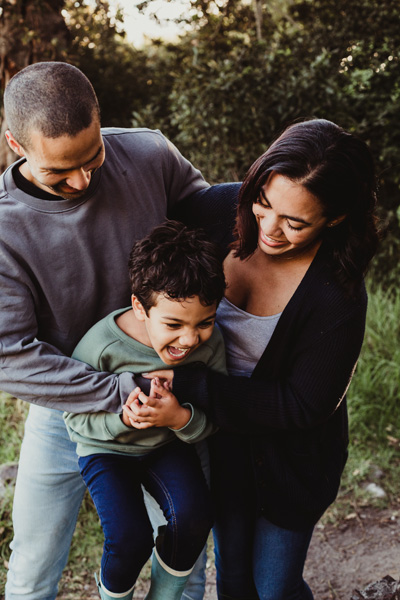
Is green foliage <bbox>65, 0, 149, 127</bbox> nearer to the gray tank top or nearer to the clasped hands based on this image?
the gray tank top

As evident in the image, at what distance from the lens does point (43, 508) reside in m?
2.34

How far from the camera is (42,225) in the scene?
212 cm

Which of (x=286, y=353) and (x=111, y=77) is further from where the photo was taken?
(x=111, y=77)

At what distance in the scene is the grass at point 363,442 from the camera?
3562 millimetres

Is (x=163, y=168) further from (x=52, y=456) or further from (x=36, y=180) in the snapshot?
(x=52, y=456)

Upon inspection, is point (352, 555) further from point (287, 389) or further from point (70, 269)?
point (70, 269)

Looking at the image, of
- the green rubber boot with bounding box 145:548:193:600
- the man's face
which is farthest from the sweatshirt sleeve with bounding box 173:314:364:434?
the man's face

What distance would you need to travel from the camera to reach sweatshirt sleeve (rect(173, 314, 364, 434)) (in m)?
2.12

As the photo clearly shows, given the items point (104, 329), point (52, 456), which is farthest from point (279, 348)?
point (52, 456)

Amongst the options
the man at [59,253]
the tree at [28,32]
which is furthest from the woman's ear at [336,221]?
the tree at [28,32]

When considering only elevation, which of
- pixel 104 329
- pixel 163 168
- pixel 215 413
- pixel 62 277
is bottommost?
pixel 215 413

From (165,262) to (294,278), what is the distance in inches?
19.1

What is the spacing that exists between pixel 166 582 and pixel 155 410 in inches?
24.5

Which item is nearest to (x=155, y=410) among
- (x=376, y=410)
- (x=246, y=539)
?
(x=246, y=539)
